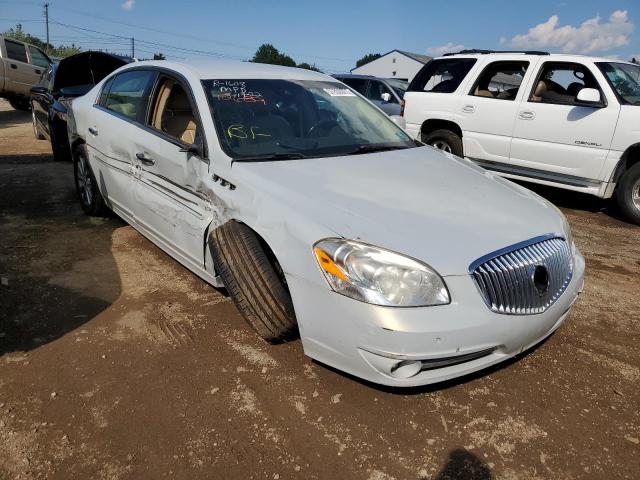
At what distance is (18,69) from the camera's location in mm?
14469

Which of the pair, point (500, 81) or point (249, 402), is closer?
point (249, 402)

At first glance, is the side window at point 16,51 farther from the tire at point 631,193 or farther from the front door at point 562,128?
the tire at point 631,193

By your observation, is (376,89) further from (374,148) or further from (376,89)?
(374,148)

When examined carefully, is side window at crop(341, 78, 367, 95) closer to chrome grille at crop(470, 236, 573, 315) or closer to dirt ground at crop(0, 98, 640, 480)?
dirt ground at crop(0, 98, 640, 480)

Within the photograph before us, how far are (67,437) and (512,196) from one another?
259 cm

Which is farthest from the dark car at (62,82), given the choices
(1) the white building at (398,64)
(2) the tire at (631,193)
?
(1) the white building at (398,64)

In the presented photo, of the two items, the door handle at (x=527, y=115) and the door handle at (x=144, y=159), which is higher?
the door handle at (x=527, y=115)

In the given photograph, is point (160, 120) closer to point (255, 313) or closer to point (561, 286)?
point (255, 313)

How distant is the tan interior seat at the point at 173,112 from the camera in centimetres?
365

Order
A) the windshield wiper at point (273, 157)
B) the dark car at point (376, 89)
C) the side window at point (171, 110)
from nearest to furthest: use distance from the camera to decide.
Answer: the windshield wiper at point (273, 157) < the side window at point (171, 110) < the dark car at point (376, 89)

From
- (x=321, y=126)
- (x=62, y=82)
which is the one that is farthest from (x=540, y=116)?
(x=62, y=82)

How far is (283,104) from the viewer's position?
3492 millimetres

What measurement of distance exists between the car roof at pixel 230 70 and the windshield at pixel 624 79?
375 centimetres

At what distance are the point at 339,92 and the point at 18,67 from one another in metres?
14.2
